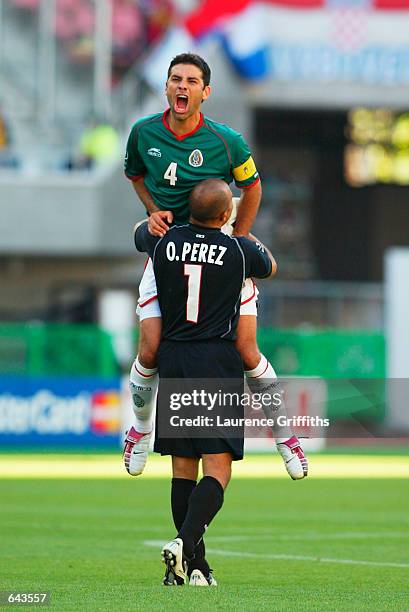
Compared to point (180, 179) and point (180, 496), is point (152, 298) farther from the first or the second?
point (180, 496)

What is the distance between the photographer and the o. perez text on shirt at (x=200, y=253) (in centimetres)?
773

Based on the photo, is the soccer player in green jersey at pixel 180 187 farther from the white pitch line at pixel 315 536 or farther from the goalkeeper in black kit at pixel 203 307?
the white pitch line at pixel 315 536

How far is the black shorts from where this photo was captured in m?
7.77

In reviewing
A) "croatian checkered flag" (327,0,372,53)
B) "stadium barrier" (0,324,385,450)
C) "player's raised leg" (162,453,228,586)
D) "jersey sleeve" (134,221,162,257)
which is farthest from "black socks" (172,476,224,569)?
"croatian checkered flag" (327,0,372,53)

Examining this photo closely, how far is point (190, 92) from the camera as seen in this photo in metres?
8.05

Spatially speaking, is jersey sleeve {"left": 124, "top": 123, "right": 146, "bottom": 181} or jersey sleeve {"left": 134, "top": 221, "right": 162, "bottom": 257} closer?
jersey sleeve {"left": 134, "top": 221, "right": 162, "bottom": 257}

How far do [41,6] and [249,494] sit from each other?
2007 cm

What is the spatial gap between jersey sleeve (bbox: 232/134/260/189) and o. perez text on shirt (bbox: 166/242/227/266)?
0.60 metres

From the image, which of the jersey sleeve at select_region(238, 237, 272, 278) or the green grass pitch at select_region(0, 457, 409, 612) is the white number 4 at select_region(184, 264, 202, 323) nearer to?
the jersey sleeve at select_region(238, 237, 272, 278)

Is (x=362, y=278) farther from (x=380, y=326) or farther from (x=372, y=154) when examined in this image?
(x=380, y=326)

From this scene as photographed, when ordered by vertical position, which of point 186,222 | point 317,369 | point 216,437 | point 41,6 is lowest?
point 317,369

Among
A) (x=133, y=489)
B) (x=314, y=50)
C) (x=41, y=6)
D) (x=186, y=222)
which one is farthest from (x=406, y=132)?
(x=186, y=222)

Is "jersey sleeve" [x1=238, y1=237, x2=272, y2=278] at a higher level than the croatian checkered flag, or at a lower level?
lower

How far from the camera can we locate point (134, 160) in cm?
834
